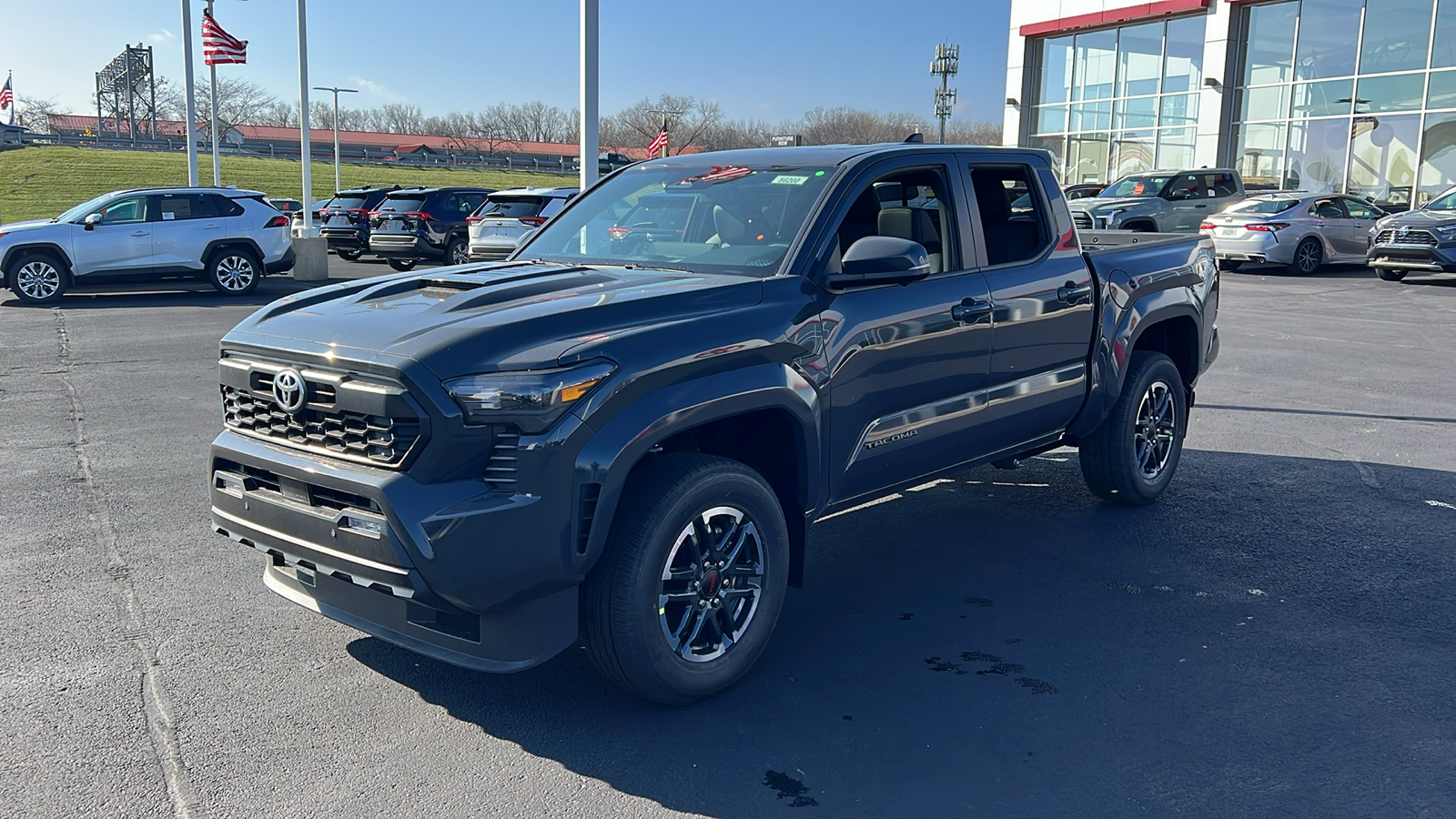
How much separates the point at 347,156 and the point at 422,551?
87.7 m

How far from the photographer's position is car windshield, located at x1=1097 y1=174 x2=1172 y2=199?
981 inches

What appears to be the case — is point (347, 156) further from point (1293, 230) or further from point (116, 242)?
point (1293, 230)

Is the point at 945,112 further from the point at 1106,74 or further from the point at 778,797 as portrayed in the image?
the point at 778,797

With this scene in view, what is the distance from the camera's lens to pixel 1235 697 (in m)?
3.99

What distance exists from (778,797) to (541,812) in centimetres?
67

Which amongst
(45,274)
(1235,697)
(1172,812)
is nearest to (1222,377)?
(1235,697)

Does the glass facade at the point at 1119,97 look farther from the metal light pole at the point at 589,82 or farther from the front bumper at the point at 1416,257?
the metal light pole at the point at 589,82

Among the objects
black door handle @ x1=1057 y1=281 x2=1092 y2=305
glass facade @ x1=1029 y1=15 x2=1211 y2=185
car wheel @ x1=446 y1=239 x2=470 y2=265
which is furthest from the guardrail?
black door handle @ x1=1057 y1=281 x2=1092 y2=305

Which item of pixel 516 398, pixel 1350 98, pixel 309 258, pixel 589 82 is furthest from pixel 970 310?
pixel 1350 98

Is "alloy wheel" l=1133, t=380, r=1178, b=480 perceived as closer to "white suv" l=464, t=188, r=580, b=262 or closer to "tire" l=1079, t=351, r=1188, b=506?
"tire" l=1079, t=351, r=1188, b=506

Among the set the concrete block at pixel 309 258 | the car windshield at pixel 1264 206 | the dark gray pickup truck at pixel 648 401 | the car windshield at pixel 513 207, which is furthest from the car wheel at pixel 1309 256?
the dark gray pickup truck at pixel 648 401

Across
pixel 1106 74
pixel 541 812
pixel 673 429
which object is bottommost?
pixel 541 812

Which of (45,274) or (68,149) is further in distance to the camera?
(68,149)

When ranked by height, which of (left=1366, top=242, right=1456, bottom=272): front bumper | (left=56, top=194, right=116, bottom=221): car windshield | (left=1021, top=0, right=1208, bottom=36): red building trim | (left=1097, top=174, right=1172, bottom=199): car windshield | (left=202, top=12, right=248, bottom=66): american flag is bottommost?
(left=1366, top=242, right=1456, bottom=272): front bumper
